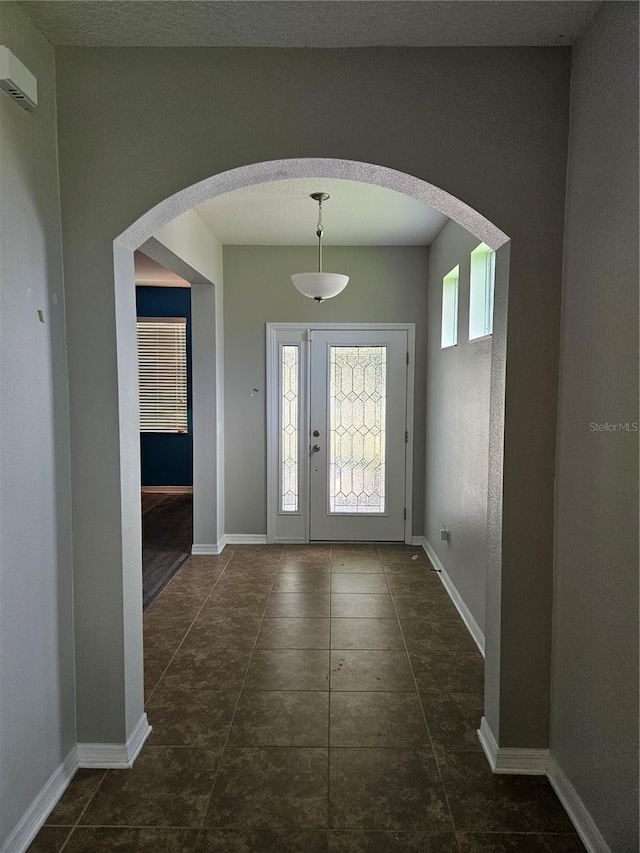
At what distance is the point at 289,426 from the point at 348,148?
3.28m

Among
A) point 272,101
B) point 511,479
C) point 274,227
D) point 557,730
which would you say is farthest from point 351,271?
point 557,730

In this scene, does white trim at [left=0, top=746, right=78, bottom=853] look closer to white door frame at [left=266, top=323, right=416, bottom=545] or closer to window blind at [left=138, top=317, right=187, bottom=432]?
white door frame at [left=266, top=323, right=416, bottom=545]

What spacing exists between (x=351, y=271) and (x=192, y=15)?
3.29 metres

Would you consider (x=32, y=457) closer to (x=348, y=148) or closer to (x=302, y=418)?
(x=348, y=148)

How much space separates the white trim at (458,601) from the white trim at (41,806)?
2.07m

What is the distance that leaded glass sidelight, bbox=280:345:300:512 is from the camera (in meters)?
5.12

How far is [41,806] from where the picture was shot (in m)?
1.92

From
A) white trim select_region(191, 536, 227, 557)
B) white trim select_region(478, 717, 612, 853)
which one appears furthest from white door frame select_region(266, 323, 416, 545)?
white trim select_region(478, 717, 612, 853)

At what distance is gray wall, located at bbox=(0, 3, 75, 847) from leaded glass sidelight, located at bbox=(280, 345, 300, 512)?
10.2ft

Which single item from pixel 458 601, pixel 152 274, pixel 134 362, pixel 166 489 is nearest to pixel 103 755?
pixel 134 362

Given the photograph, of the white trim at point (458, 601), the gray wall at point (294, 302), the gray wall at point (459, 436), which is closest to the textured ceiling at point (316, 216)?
the gray wall at point (294, 302)

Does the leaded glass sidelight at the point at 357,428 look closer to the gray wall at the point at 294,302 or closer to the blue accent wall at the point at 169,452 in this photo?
the gray wall at the point at 294,302

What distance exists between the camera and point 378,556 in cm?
485

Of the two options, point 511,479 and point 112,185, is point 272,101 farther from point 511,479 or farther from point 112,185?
point 511,479
